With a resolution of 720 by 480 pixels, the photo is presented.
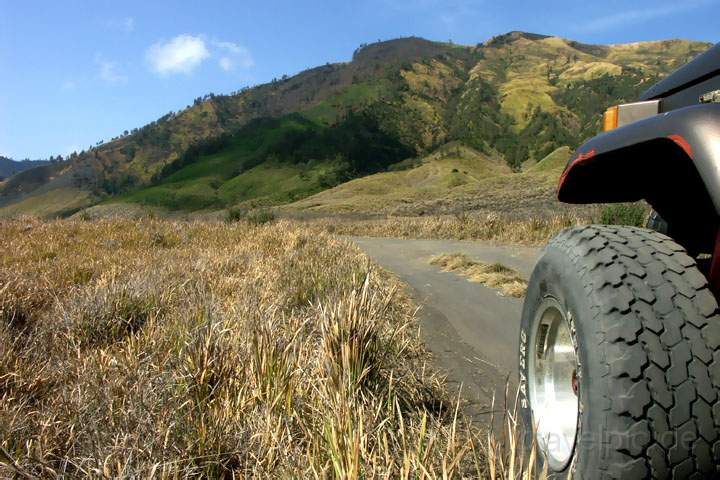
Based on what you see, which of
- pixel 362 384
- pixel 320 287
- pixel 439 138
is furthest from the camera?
pixel 439 138

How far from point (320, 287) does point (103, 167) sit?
7672 inches

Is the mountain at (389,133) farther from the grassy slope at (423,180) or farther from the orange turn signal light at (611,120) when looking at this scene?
the orange turn signal light at (611,120)

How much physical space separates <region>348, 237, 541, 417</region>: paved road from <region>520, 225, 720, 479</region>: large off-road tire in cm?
46

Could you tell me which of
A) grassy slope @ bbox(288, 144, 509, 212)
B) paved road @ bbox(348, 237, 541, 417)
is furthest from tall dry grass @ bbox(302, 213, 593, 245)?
grassy slope @ bbox(288, 144, 509, 212)

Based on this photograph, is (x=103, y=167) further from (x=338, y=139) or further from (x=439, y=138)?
(x=439, y=138)

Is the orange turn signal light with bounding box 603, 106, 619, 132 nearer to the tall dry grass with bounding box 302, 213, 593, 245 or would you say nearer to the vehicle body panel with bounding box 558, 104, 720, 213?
the vehicle body panel with bounding box 558, 104, 720, 213

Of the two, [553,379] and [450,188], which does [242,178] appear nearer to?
[450,188]

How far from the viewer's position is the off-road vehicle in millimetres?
1388

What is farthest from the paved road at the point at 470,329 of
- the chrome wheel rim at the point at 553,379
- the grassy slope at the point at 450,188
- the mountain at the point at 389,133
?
the mountain at the point at 389,133

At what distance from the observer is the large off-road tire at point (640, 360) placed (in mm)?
1377

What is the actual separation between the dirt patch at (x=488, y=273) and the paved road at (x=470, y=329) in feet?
0.45

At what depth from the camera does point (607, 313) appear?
60.3 inches

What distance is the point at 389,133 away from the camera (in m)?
124

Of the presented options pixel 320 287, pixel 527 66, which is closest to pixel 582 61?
pixel 527 66
